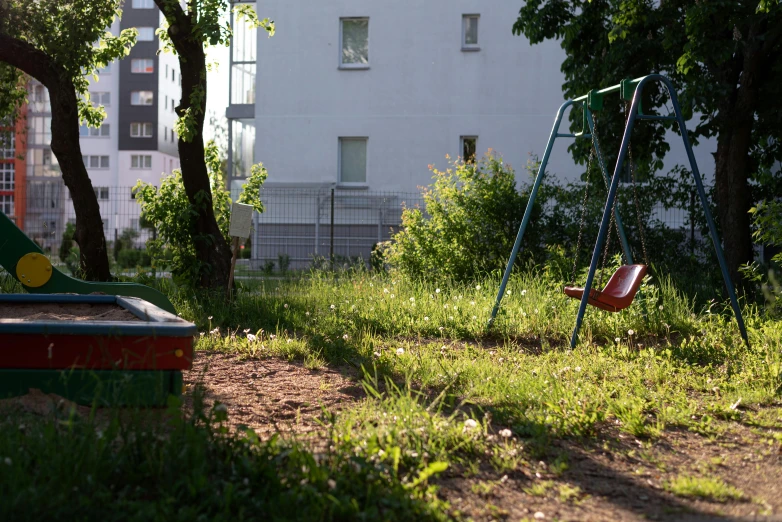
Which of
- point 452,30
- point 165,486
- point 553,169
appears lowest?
point 165,486

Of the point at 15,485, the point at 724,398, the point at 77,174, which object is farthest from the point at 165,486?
the point at 77,174

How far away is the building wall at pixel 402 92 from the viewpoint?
2116 centimetres

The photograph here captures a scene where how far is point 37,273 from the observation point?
653cm

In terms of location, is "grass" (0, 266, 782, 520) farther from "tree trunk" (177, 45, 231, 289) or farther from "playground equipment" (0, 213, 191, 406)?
"tree trunk" (177, 45, 231, 289)

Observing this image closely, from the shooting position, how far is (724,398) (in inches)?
209

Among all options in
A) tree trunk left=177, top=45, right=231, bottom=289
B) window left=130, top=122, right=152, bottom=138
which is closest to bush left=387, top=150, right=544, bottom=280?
tree trunk left=177, top=45, right=231, bottom=289

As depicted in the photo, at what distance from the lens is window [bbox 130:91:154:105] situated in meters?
62.9

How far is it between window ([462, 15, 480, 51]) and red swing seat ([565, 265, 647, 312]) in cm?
1489

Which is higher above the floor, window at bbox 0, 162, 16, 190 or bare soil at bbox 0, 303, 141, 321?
window at bbox 0, 162, 16, 190

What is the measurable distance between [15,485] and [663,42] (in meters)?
9.65

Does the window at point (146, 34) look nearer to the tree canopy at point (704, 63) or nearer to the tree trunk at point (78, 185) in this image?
the tree canopy at point (704, 63)

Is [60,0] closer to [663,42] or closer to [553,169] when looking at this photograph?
[663,42]

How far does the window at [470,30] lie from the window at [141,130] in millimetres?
46265

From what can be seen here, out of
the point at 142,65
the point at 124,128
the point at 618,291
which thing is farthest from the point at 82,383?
the point at 142,65
